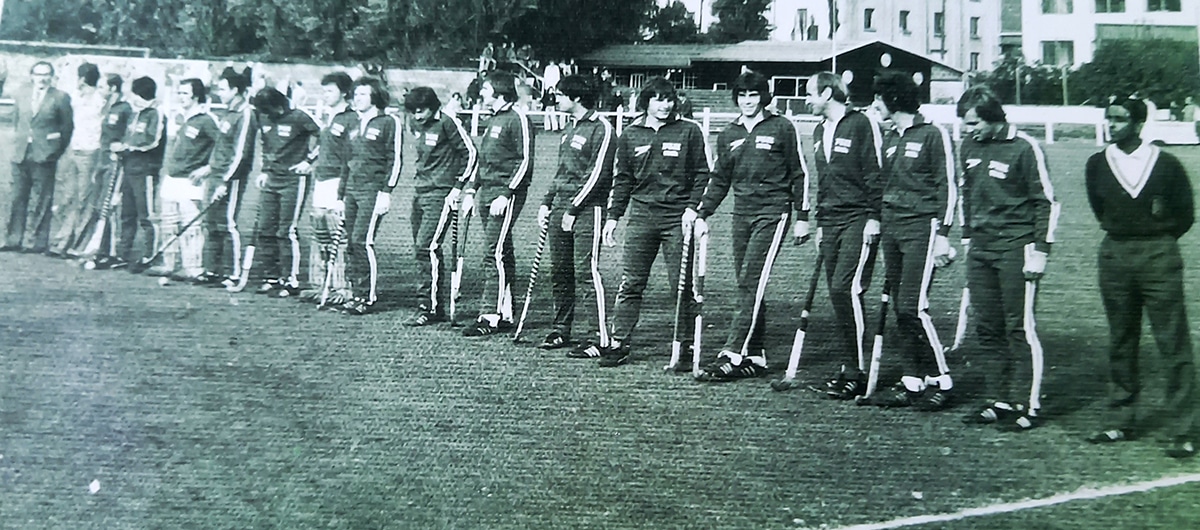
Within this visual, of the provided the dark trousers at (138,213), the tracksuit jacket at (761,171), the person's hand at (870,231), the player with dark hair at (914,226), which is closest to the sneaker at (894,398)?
the player with dark hair at (914,226)

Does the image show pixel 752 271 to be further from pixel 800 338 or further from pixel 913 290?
pixel 913 290

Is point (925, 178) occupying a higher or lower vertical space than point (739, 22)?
lower

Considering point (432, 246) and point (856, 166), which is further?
point (432, 246)

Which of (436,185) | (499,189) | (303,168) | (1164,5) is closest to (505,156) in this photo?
(499,189)

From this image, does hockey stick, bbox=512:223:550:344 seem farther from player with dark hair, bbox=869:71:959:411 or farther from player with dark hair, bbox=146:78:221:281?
player with dark hair, bbox=146:78:221:281

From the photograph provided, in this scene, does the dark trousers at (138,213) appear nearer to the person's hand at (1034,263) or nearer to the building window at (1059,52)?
the person's hand at (1034,263)

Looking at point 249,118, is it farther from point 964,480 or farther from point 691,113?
point 964,480
